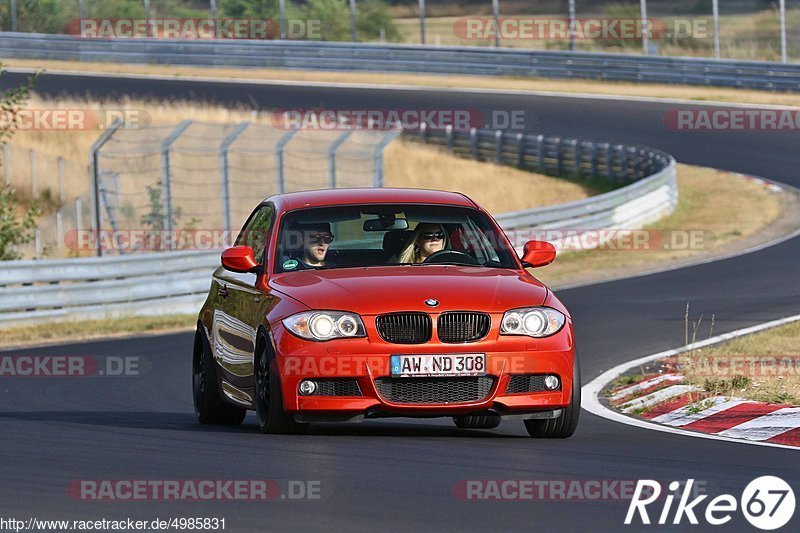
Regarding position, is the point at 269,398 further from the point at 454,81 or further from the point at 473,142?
the point at 454,81

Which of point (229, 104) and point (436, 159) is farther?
point (229, 104)

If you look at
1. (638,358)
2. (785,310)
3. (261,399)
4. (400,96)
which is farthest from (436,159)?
(261,399)

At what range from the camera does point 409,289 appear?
8.99 meters

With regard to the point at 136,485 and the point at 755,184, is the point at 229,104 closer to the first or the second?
the point at 755,184

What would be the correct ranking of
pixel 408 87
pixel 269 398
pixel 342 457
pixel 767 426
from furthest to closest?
Result: pixel 408 87 < pixel 767 426 < pixel 269 398 < pixel 342 457

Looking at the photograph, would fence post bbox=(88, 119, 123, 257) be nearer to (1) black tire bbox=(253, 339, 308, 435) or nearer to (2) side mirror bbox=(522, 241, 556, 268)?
(2) side mirror bbox=(522, 241, 556, 268)

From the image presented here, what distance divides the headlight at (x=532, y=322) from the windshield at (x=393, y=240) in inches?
34.6

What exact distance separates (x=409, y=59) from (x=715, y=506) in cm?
4371

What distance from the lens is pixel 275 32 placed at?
5706cm

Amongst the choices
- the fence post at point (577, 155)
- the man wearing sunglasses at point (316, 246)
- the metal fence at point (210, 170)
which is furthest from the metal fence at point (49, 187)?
the man wearing sunglasses at point (316, 246)

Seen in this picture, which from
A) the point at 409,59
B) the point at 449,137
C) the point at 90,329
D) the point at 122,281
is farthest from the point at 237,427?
the point at 409,59

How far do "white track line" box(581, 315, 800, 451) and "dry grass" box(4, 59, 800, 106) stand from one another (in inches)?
990

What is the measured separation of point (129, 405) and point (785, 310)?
28.2ft

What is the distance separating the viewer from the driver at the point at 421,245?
989cm
